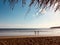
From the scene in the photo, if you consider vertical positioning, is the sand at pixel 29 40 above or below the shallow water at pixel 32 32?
below

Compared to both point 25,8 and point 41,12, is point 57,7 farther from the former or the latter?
point 25,8

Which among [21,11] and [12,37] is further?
[21,11]

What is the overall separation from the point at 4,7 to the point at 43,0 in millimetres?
408

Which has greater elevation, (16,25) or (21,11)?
(21,11)

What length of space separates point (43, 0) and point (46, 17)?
0.59ft

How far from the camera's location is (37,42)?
1.41m

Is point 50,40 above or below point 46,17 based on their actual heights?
below

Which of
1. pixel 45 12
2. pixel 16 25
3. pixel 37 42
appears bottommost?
pixel 37 42

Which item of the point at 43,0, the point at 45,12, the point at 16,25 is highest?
the point at 43,0

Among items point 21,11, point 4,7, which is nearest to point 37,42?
point 21,11

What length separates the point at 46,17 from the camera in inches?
60.4

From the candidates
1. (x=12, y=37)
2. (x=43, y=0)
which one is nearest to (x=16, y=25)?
(x=12, y=37)

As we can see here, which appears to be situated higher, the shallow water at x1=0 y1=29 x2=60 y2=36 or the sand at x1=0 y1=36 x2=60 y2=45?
the shallow water at x1=0 y1=29 x2=60 y2=36

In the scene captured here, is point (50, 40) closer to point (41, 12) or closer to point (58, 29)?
point (58, 29)
